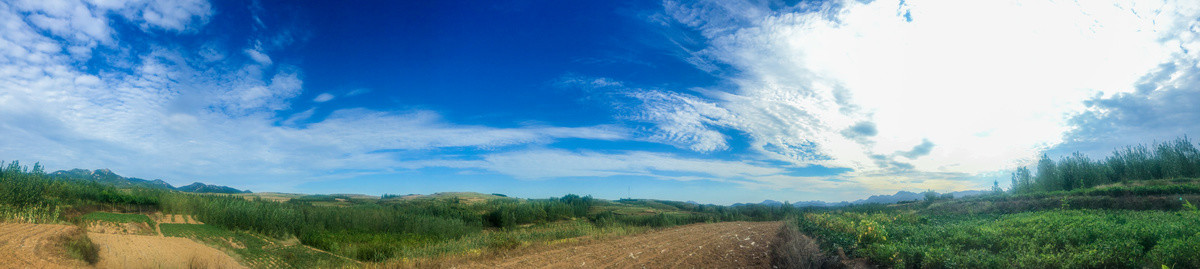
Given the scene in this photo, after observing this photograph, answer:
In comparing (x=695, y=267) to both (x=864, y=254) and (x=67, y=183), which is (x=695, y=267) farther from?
(x=67, y=183)

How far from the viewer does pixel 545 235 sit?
21.0 metres

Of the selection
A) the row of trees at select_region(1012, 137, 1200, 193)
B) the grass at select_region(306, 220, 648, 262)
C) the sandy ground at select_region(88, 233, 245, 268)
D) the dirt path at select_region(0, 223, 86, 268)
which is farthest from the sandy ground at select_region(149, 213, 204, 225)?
the row of trees at select_region(1012, 137, 1200, 193)

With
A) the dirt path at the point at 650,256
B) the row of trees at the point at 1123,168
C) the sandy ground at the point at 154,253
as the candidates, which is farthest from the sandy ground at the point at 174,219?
the row of trees at the point at 1123,168

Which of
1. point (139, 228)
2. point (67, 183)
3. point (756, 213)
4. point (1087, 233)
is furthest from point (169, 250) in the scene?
point (756, 213)

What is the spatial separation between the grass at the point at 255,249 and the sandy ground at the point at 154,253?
1.90 feet

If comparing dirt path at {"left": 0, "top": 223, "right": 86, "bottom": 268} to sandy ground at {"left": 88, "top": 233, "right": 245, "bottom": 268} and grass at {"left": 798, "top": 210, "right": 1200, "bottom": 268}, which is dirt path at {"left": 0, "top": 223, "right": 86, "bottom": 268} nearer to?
sandy ground at {"left": 88, "top": 233, "right": 245, "bottom": 268}

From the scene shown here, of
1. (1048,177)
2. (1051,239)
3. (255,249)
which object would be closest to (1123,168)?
(1048,177)

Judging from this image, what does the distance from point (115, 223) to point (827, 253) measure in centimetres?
1891

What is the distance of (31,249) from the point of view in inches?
299

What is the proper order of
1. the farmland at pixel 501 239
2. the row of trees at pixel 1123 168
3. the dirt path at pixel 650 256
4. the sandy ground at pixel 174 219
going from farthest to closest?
1. the row of trees at pixel 1123 168
2. the dirt path at pixel 650 256
3. the sandy ground at pixel 174 219
4. the farmland at pixel 501 239

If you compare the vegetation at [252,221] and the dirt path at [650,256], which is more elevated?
the vegetation at [252,221]

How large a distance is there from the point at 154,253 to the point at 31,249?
7.02 ft

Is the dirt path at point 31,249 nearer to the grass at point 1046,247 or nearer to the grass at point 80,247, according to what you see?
the grass at point 80,247

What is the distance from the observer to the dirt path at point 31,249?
7160mm
